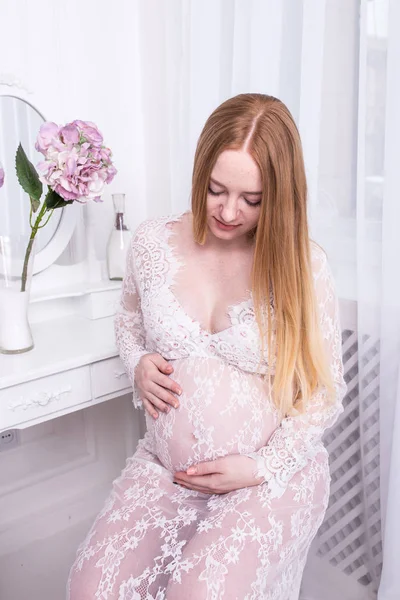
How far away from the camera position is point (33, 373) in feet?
4.42

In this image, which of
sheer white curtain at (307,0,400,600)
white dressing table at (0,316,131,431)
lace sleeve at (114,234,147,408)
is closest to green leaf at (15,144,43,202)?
lace sleeve at (114,234,147,408)

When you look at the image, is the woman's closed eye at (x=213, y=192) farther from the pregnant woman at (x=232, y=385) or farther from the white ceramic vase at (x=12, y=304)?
the white ceramic vase at (x=12, y=304)

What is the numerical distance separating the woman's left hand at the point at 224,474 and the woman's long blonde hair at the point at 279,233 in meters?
0.16

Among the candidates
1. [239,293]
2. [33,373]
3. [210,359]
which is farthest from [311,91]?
[33,373]

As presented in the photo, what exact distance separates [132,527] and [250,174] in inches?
29.7

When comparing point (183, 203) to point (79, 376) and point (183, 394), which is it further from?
point (183, 394)

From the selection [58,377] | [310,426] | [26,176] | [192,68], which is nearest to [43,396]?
[58,377]

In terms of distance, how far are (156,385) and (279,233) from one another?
44 cm

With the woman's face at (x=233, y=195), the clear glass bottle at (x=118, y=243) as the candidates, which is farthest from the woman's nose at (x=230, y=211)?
the clear glass bottle at (x=118, y=243)

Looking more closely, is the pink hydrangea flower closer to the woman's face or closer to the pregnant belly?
the woman's face

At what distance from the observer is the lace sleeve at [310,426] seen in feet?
3.67

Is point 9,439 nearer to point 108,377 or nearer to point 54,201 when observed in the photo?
point 108,377

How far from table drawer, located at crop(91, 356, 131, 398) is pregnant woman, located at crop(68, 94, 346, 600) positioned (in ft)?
0.77

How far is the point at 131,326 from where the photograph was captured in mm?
1424
